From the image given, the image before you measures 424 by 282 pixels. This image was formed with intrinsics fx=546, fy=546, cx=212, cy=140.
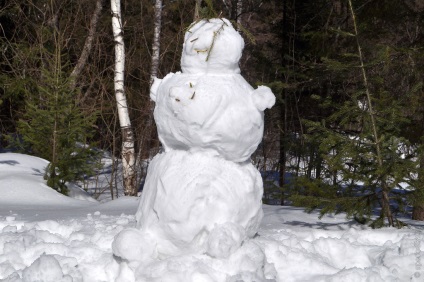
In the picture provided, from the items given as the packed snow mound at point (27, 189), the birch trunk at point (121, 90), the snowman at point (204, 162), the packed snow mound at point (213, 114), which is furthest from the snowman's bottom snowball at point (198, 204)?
the birch trunk at point (121, 90)

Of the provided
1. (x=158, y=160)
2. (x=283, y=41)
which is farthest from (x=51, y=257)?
(x=283, y=41)

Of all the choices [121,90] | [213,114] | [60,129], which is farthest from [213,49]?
[121,90]

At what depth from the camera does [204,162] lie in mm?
4594

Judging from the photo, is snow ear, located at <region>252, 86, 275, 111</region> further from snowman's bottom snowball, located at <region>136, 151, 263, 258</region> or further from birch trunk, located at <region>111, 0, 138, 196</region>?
birch trunk, located at <region>111, 0, 138, 196</region>

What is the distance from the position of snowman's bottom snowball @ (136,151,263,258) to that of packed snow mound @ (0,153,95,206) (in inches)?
172

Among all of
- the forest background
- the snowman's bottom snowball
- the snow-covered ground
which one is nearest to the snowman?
the snowman's bottom snowball

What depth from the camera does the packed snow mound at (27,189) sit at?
8.55m

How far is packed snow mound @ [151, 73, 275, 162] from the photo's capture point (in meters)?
4.48

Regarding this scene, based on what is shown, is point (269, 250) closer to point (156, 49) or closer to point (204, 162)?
point (204, 162)

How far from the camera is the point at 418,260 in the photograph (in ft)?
16.0

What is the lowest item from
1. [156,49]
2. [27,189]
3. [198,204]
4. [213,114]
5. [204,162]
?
[27,189]

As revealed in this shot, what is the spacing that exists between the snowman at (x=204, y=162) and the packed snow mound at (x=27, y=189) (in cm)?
425

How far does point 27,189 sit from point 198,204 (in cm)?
531

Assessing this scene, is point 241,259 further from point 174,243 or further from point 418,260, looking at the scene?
point 418,260
